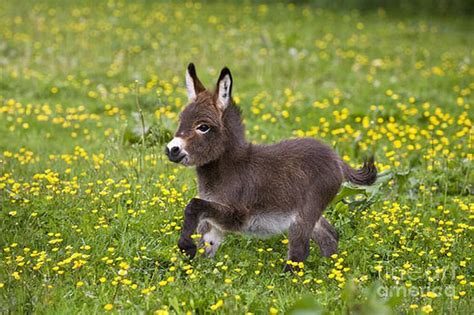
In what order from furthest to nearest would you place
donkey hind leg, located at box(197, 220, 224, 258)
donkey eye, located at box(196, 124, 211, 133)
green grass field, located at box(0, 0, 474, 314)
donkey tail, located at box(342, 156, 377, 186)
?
donkey tail, located at box(342, 156, 377, 186) → donkey hind leg, located at box(197, 220, 224, 258) → donkey eye, located at box(196, 124, 211, 133) → green grass field, located at box(0, 0, 474, 314)

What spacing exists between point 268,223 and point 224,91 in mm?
1082

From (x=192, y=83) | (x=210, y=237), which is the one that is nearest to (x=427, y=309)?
(x=210, y=237)

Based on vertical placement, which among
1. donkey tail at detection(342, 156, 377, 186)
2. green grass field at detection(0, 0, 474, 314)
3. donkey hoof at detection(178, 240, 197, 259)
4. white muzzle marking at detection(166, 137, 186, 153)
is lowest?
green grass field at detection(0, 0, 474, 314)

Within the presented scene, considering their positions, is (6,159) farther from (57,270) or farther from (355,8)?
(355,8)

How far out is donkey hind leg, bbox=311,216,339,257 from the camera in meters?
5.88

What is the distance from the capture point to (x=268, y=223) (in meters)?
5.59

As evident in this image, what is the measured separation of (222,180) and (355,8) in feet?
51.1

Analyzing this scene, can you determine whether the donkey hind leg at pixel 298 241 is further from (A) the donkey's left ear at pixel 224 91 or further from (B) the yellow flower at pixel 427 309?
(B) the yellow flower at pixel 427 309

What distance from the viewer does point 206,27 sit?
16.8 meters

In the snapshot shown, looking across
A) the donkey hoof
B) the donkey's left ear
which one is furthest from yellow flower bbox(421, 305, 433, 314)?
the donkey's left ear

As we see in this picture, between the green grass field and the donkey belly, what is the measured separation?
0.27 metres

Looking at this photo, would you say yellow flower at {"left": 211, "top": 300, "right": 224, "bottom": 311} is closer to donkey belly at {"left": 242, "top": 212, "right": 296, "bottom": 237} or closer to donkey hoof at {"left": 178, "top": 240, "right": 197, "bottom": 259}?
donkey hoof at {"left": 178, "top": 240, "right": 197, "bottom": 259}

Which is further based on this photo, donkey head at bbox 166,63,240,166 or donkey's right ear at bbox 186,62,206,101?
donkey's right ear at bbox 186,62,206,101

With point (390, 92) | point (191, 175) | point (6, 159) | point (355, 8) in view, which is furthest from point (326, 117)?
point (355, 8)
